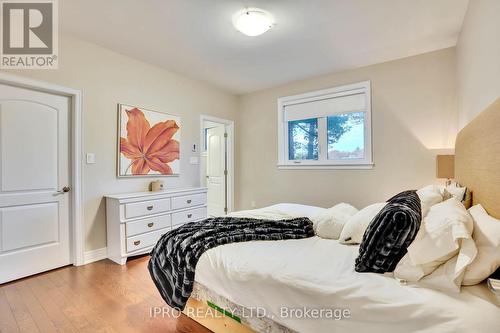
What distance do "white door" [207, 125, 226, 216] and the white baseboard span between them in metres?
2.31

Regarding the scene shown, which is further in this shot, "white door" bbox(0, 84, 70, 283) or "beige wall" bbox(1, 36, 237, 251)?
"beige wall" bbox(1, 36, 237, 251)

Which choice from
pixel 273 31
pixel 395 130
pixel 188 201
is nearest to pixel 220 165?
pixel 188 201

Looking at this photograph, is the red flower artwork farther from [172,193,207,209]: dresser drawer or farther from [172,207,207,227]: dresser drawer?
[172,207,207,227]: dresser drawer

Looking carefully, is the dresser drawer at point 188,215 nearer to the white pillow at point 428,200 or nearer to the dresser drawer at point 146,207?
the dresser drawer at point 146,207

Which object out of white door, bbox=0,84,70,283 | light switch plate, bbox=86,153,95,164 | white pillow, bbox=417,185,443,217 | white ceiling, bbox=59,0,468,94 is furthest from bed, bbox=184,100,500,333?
light switch plate, bbox=86,153,95,164

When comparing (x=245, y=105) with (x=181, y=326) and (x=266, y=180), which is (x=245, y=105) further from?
(x=181, y=326)

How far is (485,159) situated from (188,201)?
320 centimetres

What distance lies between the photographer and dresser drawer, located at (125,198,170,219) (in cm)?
293

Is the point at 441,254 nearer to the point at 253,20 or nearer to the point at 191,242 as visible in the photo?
the point at 191,242

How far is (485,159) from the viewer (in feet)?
4.84

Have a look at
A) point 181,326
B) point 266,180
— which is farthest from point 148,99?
point 181,326

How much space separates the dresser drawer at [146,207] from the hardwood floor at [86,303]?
621mm

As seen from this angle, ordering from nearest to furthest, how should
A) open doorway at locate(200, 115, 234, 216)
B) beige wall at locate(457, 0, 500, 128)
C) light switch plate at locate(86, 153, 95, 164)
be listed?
beige wall at locate(457, 0, 500, 128) → light switch plate at locate(86, 153, 95, 164) → open doorway at locate(200, 115, 234, 216)

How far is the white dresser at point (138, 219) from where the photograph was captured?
9.42ft
